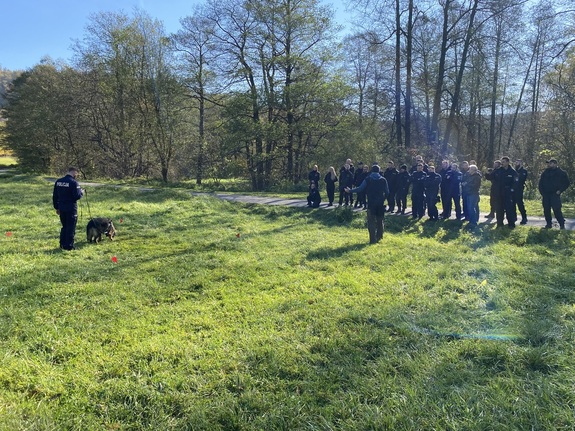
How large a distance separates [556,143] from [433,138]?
260 inches

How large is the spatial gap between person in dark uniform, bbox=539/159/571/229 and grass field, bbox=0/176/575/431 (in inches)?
53.2

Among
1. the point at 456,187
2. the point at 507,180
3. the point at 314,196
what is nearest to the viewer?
the point at 507,180

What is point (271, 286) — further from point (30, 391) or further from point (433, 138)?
point (433, 138)

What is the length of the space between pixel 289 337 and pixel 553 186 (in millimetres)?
8692

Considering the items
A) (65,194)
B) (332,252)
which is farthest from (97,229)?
(332,252)

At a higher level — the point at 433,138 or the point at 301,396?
the point at 433,138

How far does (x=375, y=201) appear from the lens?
8898 millimetres

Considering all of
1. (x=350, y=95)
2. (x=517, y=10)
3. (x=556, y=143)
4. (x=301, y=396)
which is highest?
(x=517, y=10)

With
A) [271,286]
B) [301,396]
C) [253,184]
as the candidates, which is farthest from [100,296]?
[253,184]

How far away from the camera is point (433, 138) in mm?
23984

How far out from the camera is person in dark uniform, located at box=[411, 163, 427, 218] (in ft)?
37.9

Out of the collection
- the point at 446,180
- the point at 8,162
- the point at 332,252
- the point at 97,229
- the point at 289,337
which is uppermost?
the point at 8,162

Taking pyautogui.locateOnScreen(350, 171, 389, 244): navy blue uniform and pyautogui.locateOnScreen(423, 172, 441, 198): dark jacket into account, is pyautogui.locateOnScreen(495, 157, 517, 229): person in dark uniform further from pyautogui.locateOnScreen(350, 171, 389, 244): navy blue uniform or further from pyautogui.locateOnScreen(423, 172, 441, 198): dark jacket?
pyautogui.locateOnScreen(350, 171, 389, 244): navy blue uniform

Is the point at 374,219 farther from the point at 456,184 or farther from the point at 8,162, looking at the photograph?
the point at 8,162
